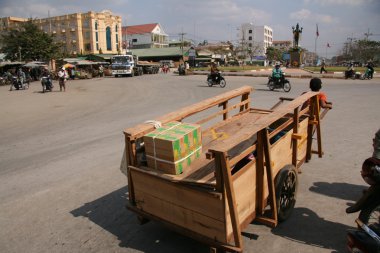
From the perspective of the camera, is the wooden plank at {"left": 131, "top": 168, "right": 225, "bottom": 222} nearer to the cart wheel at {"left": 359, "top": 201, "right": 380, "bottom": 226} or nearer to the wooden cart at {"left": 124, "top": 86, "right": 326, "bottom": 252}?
the wooden cart at {"left": 124, "top": 86, "right": 326, "bottom": 252}

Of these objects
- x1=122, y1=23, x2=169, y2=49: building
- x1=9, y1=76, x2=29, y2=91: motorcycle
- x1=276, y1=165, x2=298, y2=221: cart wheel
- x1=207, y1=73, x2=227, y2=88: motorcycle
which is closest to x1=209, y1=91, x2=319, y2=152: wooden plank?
x1=276, y1=165, x2=298, y2=221: cart wheel

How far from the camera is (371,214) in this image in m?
3.02

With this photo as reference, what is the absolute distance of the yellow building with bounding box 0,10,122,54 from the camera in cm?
7494

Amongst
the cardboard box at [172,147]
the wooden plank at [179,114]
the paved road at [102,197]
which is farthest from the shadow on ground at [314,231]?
the wooden plank at [179,114]

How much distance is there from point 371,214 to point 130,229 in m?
2.58

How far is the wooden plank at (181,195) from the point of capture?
2.64 metres

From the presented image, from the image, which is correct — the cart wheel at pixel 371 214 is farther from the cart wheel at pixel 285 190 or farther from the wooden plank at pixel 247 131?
the wooden plank at pixel 247 131

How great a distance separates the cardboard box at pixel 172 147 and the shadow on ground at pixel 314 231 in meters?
1.38

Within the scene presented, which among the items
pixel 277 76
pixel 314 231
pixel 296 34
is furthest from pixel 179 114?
pixel 296 34

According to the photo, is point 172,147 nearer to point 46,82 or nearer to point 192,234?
point 192,234

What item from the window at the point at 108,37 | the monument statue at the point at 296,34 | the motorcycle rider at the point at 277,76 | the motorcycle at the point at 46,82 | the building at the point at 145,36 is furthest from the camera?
the building at the point at 145,36

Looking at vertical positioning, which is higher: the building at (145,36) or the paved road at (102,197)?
the building at (145,36)

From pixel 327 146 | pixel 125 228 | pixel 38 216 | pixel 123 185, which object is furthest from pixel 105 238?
pixel 327 146

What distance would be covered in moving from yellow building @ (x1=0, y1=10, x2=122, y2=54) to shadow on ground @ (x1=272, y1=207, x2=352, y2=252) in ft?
245
